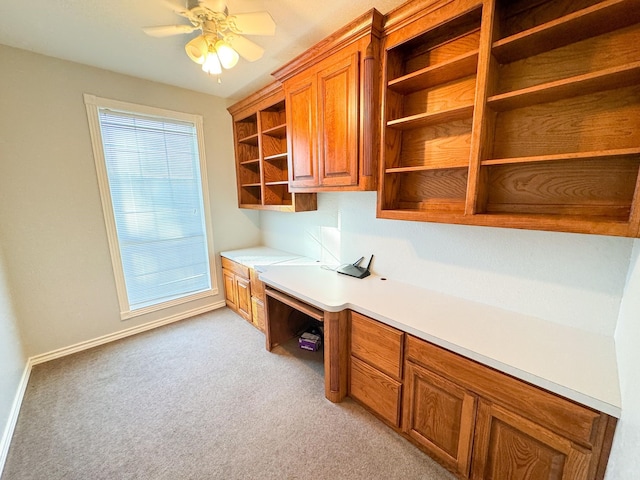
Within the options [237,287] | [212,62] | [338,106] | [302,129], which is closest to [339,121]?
[338,106]

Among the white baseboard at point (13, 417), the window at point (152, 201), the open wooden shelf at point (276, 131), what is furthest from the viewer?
the open wooden shelf at point (276, 131)

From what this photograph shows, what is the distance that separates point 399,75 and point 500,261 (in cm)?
131

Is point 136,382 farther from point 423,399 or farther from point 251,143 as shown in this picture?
point 251,143

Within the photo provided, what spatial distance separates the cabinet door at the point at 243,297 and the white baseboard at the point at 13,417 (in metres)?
1.72

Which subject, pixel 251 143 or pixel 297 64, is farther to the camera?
pixel 251 143

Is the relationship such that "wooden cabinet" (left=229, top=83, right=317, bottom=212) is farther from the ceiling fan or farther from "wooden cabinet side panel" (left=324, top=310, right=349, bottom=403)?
"wooden cabinet side panel" (left=324, top=310, right=349, bottom=403)

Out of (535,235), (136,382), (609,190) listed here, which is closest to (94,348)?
(136,382)

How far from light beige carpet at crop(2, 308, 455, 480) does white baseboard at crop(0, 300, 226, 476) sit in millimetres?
46

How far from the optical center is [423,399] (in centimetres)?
134

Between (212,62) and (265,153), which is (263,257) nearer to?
(265,153)

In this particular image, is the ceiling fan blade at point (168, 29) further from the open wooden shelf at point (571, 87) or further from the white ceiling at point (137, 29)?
the open wooden shelf at point (571, 87)

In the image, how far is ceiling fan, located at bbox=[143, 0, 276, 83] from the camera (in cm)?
138

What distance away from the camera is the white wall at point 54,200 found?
6.53 ft

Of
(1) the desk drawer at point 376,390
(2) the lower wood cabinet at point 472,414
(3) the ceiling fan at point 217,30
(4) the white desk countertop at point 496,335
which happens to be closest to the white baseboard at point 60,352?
(4) the white desk countertop at point 496,335
